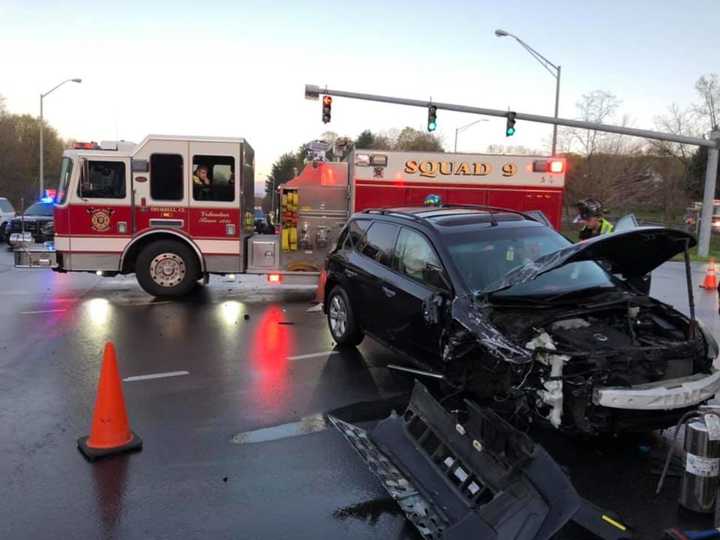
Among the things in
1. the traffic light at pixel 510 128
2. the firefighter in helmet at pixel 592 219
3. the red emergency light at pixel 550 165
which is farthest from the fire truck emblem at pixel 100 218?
the traffic light at pixel 510 128

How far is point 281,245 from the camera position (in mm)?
11914

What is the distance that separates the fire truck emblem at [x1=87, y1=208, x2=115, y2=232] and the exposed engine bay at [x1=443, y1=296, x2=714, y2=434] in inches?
323

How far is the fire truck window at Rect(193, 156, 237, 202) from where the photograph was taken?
11375 mm

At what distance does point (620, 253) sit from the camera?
16.7ft

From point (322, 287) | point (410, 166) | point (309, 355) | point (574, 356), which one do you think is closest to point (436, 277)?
point (574, 356)

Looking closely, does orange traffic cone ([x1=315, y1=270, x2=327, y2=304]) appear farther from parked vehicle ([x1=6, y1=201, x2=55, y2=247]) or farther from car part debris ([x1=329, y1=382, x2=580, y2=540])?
parked vehicle ([x1=6, y1=201, x2=55, y2=247])

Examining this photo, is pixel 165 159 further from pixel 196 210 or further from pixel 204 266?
pixel 204 266

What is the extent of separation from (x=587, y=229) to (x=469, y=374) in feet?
14.4

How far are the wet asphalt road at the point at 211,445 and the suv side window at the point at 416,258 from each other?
1.16m

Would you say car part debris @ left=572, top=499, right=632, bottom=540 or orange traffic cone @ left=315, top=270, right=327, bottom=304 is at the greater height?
orange traffic cone @ left=315, top=270, right=327, bottom=304

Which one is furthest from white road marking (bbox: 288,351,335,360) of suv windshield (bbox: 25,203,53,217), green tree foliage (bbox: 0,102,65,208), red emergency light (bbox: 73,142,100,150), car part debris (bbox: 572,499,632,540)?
green tree foliage (bbox: 0,102,65,208)

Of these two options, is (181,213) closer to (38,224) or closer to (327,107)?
(327,107)

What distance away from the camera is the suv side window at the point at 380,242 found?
22.1ft

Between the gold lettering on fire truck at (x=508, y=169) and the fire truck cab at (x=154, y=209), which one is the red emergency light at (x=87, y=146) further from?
the gold lettering on fire truck at (x=508, y=169)
